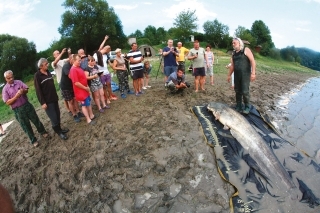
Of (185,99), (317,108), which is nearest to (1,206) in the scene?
(185,99)

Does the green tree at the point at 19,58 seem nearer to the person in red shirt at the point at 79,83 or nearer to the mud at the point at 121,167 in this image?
the mud at the point at 121,167

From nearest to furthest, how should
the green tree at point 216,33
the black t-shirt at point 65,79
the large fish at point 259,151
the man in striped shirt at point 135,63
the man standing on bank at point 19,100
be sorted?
1. the large fish at point 259,151
2. the man standing on bank at point 19,100
3. the black t-shirt at point 65,79
4. the man in striped shirt at point 135,63
5. the green tree at point 216,33

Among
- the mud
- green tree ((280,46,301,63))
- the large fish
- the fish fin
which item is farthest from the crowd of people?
green tree ((280,46,301,63))

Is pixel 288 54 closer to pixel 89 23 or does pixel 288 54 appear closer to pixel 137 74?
pixel 89 23

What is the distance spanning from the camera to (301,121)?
24.8 feet

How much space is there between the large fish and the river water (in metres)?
1.28

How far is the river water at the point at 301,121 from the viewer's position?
600 centimetres

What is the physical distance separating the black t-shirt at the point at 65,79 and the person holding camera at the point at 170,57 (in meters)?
3.60

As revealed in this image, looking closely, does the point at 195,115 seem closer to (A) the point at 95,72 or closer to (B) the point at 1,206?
(A) the point at 95,72

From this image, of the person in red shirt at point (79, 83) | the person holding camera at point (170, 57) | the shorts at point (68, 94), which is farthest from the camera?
the person holding camera at point (170, 57)

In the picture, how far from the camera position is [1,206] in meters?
1.58

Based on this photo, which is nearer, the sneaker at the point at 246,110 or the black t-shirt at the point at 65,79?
the black t-shirt at the point at 65,79

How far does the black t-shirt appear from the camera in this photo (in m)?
6.45

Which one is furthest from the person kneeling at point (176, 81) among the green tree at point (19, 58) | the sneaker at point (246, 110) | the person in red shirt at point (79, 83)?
the green tree at point (19, 58)
